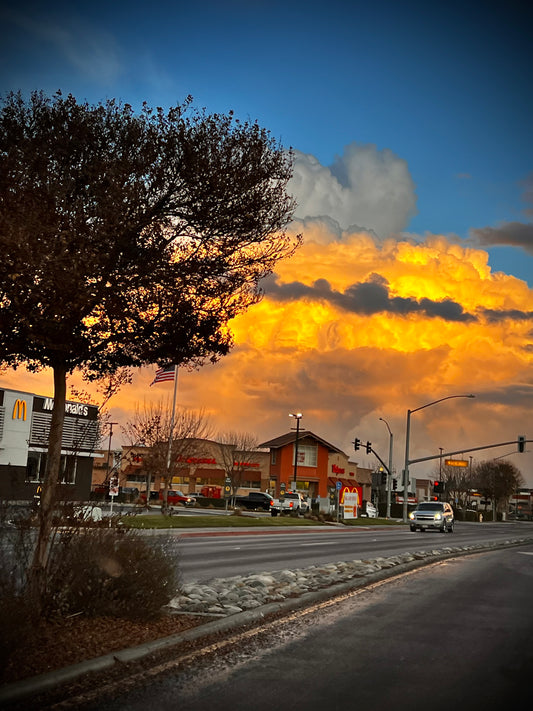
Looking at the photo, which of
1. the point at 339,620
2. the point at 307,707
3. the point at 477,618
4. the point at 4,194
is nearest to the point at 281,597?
the point at 339,620

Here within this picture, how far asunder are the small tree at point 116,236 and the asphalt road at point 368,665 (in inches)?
79.4

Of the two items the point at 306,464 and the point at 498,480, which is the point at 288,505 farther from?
the point at 498,480

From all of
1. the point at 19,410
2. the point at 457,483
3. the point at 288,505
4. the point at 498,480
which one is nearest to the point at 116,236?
the point at 19,410

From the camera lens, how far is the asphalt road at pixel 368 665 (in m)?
6.06

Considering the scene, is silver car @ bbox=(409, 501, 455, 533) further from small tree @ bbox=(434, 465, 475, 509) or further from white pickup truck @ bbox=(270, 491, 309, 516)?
small tree @ bbox=(434, 465, 475, 509)

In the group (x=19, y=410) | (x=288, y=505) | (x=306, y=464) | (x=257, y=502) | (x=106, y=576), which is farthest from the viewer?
(x=306, y=464)

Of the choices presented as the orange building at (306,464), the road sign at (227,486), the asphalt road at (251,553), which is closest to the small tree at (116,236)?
the asphalt road at (251,553)

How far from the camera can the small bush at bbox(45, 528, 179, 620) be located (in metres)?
7.67

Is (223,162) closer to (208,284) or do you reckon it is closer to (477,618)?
(208,284)

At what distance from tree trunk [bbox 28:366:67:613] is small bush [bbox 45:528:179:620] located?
192mm

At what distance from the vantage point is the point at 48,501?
771 centimetres

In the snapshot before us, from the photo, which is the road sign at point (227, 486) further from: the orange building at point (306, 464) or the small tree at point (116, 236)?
the small tree at point (116, 236)

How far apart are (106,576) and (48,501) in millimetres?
1014

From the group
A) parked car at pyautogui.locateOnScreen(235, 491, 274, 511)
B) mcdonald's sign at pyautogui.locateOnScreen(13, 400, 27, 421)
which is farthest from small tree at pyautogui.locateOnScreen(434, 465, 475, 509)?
mcdonald's sign at pyautogui.locateOnScreen(13, 400, 27, 421)
